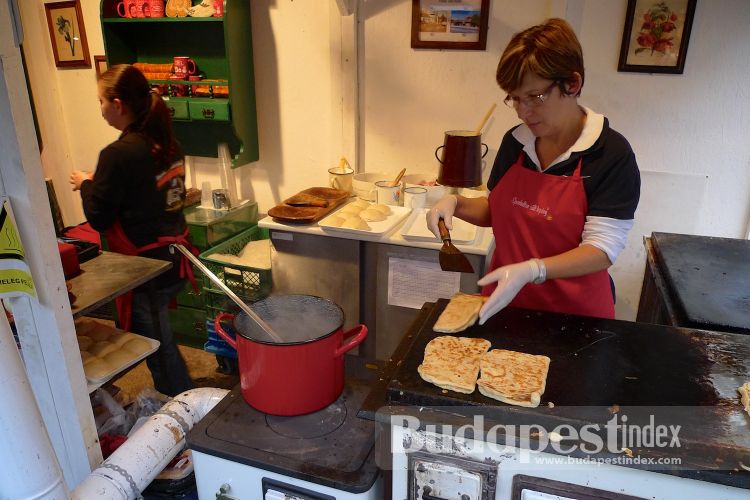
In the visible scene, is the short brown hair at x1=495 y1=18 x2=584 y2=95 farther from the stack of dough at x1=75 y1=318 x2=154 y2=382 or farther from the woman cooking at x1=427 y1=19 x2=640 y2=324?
the stack of dough at x1=75 y1=318 x2=154 y2=382

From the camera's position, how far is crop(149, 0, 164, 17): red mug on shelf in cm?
301

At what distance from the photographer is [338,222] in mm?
2480

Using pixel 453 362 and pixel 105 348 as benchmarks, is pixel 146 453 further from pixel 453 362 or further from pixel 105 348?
pixel 453 362

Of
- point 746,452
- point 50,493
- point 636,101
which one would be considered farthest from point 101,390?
point 636,101

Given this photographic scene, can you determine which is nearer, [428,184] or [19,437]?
[19,437]

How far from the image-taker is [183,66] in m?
3.13

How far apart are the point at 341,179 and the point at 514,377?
2125 millimetres

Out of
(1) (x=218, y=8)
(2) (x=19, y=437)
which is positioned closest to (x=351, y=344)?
(2) (x=19, y=437)

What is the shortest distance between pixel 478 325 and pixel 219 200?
7.77 feet

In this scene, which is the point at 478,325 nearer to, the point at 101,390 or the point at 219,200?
the point at 101,390

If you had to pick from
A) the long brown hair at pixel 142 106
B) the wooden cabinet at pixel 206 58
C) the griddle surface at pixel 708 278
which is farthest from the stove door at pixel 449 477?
the wooden cabinet at pixel 206 58

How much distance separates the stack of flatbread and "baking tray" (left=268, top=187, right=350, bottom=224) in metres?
1.53

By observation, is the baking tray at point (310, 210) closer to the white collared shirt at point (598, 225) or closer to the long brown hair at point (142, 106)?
the long brown hair at point (142, 106)

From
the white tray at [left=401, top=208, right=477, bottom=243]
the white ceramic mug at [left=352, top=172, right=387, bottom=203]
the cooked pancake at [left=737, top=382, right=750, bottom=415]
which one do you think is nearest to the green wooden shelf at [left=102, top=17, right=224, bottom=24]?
the white ceramic mug at [left=352, top=172, right=387, bottom=203]
